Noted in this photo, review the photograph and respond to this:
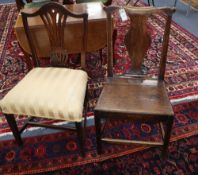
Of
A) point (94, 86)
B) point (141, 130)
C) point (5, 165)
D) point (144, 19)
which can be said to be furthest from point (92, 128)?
point (144, 19)

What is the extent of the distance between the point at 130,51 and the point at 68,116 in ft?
2.07

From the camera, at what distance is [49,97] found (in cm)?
143

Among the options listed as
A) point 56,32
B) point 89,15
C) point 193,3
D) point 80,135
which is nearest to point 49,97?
point 80,135

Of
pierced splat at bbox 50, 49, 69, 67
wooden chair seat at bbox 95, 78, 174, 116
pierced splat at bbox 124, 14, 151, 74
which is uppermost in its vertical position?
pierced splat at bbox 124, 14, 151, 74

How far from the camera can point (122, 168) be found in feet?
5.06

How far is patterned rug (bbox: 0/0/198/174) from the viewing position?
1.62 metres

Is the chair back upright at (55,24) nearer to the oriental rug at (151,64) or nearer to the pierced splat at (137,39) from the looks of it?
the pierced splat at (137,39)

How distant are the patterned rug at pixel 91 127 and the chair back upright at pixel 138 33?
0.52m

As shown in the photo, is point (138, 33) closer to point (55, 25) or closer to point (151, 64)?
point (55, 25)

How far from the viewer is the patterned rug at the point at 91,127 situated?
5.30 feet

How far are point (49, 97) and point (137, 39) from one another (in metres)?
0.71

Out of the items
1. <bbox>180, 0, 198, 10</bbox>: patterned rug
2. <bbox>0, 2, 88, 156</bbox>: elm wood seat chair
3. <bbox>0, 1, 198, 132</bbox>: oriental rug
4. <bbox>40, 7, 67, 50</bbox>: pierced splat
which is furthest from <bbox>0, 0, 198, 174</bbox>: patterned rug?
<bbox>180, 0, 198, 10</bbox>: patterned rug

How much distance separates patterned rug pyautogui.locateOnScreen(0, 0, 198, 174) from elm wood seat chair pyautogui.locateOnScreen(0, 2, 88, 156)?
0.13 meters

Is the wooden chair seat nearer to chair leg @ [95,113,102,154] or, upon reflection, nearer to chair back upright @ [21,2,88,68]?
chair leg @ [95,113,102,154]
